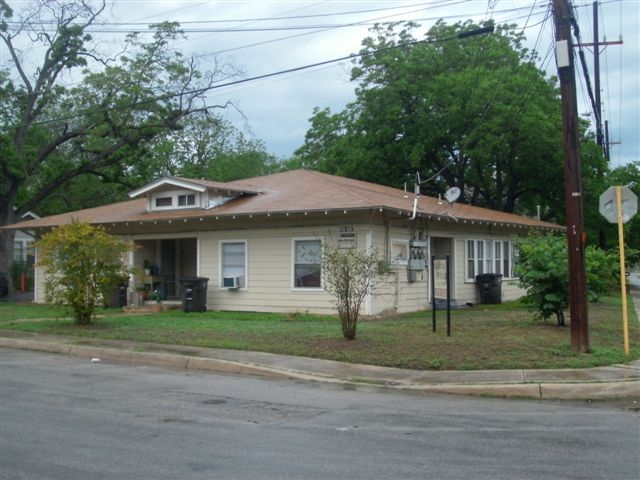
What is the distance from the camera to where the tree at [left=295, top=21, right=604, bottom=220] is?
33.1 meters

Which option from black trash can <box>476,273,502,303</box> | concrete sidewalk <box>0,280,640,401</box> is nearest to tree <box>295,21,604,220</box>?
black trash can <box>476,273,502,303</box>

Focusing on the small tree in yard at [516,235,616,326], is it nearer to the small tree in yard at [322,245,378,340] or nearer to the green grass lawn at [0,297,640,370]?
the green grass lawn at [0,297,640,370]

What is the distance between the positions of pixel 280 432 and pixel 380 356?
4.76 metres

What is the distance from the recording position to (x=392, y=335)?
13.9 meters

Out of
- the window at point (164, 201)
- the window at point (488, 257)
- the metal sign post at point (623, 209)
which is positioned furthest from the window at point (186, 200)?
the metal sign post at point (623, 209)

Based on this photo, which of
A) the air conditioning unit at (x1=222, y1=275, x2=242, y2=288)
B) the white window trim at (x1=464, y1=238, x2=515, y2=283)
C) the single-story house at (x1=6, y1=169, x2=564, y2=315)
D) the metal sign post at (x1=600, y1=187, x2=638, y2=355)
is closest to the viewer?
the metal sign post at (x1=600, y1=187, x2=638, y2=355)

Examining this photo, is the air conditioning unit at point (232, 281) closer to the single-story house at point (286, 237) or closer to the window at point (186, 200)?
the single-story house at point (286, 237)

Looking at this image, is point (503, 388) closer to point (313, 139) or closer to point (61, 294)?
point (61, 294)

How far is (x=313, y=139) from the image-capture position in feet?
143

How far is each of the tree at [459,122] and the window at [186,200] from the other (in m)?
16.3

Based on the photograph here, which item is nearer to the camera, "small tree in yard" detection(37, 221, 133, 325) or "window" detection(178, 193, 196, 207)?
"small tree in yard" detection(37, 221, 133, 325)

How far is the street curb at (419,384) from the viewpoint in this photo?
9.27m

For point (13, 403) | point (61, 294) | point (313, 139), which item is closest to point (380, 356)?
point (13, 403)

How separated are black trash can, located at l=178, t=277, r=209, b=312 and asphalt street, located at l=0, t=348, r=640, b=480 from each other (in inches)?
384
